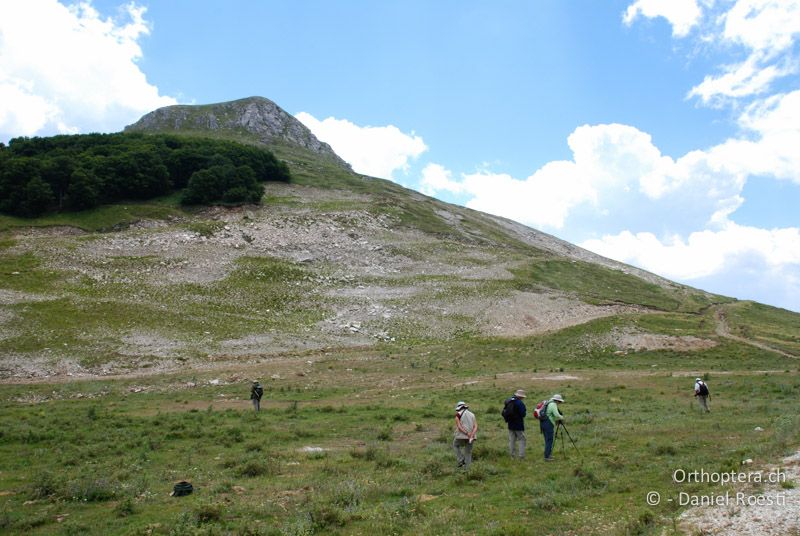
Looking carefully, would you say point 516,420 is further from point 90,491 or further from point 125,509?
point 90,491

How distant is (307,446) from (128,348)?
29139 mm

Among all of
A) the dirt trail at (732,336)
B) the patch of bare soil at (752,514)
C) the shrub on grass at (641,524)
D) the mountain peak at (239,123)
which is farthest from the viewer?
the mountain peak at (239,123)

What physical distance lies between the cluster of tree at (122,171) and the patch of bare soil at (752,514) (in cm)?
8290

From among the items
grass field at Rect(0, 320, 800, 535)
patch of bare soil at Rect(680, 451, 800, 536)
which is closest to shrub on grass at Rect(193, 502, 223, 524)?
grass field at Rect(0, 320, 800, 535)

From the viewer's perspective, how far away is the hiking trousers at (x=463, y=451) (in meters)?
15.1

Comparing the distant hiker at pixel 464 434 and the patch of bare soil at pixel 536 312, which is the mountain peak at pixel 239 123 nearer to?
the patch of bare soil at pixel 536 312

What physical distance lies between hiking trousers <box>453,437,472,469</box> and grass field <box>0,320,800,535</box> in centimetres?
49

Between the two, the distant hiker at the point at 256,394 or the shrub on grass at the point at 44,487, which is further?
the distant hiker at the point at 256,394

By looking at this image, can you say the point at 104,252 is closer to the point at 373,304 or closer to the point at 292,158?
the point at 373,304

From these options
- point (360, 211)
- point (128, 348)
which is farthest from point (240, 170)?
point (128, 348)

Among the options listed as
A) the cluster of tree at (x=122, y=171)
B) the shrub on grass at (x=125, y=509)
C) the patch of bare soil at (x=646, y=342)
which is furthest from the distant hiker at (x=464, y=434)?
the cluster of tree at (x=122, y=171)

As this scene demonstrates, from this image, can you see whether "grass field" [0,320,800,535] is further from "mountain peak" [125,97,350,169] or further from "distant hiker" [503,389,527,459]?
"mountain peak" [125,97,350,169]

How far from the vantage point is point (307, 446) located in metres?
19.5

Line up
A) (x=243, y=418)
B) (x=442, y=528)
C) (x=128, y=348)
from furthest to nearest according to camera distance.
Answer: (x=128, y=348) < (x=243, y=418) < (x=442, y=528)
